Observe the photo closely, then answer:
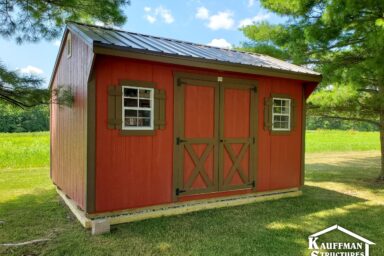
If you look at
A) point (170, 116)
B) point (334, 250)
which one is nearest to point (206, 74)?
point (170, 116)

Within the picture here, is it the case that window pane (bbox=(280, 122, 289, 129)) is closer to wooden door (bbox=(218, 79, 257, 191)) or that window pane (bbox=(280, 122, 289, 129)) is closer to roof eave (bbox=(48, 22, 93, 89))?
wooden door (bbox=(218, 79, 257, 191))

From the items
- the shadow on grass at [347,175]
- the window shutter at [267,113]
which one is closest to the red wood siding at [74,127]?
the window shutter at [267,113]

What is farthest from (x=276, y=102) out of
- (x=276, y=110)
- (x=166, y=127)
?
(x=166, y=127)

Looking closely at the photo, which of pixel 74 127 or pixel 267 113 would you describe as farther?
pixel 267 113

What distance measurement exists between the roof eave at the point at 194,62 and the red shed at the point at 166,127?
2cm

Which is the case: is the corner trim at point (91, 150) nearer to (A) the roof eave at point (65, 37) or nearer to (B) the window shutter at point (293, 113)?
(A) the roof eave at point (65, 37)

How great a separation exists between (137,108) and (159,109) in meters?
0.38

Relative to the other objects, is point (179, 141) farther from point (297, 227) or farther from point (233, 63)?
point (297, 227)

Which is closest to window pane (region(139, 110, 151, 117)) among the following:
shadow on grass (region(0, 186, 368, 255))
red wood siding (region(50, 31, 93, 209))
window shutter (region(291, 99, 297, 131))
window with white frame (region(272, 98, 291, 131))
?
red wood siding (region(50, 31, 93, 209))

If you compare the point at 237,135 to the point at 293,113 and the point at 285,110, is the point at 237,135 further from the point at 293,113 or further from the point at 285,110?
the point at 293,113

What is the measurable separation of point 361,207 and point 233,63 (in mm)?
3661

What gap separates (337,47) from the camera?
26.1 feet

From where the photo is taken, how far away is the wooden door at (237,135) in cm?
570

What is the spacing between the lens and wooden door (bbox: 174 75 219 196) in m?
5.22
